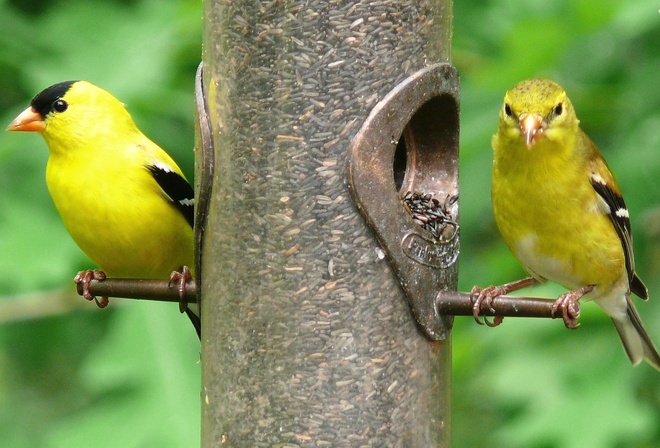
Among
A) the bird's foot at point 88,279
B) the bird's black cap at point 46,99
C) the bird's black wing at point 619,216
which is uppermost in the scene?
the bird's black cap at point 46,99

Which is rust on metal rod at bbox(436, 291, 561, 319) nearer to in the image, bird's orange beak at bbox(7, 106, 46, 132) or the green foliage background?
the green foliage background

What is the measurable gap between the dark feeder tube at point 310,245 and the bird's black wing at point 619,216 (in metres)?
1.03

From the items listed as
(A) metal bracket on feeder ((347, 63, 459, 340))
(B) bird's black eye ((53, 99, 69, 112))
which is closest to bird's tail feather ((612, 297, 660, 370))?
(A) metal bracket on feeder ((347, 63, 459, 340))

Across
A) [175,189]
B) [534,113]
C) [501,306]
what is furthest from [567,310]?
[175,189]

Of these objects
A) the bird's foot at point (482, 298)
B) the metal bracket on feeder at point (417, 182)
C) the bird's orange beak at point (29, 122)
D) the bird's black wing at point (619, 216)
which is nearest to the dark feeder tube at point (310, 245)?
the metal bracket on feeder at point (417, 182)

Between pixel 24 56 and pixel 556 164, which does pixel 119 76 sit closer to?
pixel 24 56

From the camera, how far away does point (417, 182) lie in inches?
169

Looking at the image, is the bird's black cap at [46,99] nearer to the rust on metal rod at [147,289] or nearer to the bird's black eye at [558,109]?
the rust on metal rod at [147,289]

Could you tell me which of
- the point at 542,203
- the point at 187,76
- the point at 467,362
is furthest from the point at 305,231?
the point at 187,76

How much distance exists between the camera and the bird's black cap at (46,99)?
5.18m

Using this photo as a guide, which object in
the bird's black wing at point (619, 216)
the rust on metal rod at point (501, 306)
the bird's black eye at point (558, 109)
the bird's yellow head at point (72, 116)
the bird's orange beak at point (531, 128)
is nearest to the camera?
the rust on metal rod at point (501, 306)

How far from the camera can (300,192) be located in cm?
395

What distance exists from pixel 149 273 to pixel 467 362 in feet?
5.08

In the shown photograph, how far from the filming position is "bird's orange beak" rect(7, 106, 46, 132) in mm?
5062
